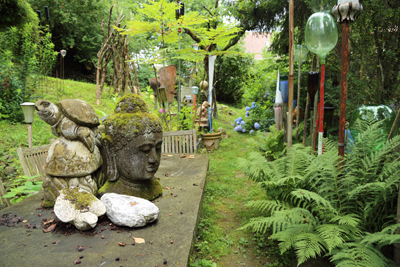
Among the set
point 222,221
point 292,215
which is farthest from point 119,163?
point 292,215

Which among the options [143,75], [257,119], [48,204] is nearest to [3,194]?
[48,204]

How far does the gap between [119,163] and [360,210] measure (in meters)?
2.57

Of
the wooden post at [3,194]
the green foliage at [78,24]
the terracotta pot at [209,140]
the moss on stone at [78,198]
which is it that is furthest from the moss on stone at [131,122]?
the green foliage at [78,24]

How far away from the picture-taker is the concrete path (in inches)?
76.1

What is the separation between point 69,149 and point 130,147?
593mm

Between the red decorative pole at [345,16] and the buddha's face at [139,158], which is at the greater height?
the red decorative pole at [345,16]

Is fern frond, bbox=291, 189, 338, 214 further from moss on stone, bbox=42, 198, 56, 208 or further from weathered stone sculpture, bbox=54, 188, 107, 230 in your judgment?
moss on stone, bbox=42, 198, 56, 208

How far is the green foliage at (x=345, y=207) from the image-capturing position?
81.3 inches

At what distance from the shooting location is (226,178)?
5219 millimetres

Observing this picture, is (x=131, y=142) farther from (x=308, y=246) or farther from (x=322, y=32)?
(x=322, y=32)

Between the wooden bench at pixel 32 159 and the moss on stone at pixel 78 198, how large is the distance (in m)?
1.50

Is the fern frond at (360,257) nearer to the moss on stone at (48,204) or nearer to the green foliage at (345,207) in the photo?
the green foliage at (345,207)

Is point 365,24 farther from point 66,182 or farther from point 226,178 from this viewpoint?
point 66,182

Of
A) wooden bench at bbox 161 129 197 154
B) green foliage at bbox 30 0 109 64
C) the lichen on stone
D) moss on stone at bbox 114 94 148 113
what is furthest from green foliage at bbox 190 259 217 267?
green foliage at bbox 30 0 109 64
